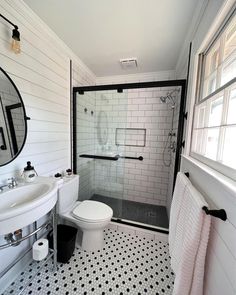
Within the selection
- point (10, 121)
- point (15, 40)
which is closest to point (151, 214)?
point (10, 121)

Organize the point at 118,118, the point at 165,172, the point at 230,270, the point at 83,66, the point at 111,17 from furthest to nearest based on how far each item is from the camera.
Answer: the point at 165,172
the point at 118,118
the point at 83,66
the point at 111,17
the point at 230,270

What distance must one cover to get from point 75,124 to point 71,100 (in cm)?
34

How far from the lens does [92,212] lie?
Answer: 1602 millimetres

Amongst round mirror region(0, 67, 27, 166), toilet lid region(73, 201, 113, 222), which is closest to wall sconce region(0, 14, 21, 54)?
round mirror region(0, 67, 27, 166)

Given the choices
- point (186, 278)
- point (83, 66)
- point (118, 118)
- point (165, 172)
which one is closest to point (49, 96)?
point (83, 66)

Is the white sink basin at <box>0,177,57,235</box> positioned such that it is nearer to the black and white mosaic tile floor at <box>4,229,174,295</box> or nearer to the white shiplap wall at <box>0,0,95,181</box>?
the white shiplap wall at <box>0,0,95,181</box>

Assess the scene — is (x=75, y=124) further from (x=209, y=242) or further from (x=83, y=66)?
(x=209, y=242)

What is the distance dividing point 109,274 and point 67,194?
0.87 meters

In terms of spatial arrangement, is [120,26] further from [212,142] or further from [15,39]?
[212,142]

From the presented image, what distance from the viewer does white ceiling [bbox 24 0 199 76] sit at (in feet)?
3.95

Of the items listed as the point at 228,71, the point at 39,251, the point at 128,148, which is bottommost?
the point at 39,251

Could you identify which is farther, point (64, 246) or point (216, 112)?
point (64, 246)

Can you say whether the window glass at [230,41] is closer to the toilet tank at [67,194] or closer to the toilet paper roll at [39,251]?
the toilet tank at [67,194]

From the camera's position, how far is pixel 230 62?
0.83m
